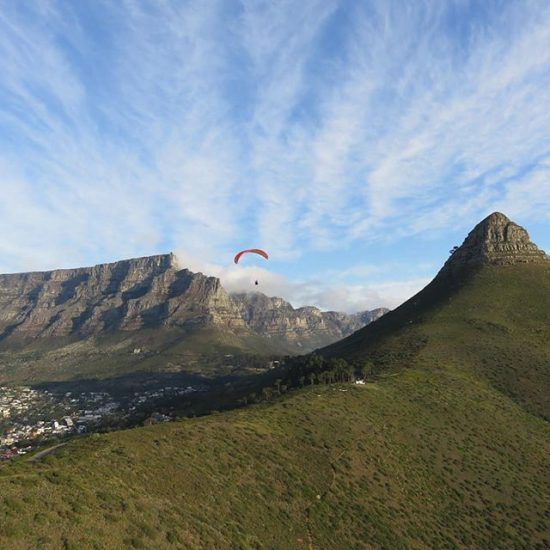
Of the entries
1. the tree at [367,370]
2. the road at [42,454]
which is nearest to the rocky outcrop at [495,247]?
the tree at [367,370]

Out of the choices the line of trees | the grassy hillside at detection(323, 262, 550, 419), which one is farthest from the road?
the grassy hillside at detection(323, 262, 550, 419)

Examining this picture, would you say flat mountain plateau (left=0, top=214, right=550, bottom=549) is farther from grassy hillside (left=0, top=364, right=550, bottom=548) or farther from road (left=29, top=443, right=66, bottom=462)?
road (left=29, top=443, right=66, bottom=462)

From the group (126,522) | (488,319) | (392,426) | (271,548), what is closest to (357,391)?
(392,426)

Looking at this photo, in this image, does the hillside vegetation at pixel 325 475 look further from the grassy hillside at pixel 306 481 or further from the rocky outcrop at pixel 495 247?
the rocky outcrop at pixel 495 247

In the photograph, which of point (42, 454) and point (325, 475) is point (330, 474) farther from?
point (42, 454)

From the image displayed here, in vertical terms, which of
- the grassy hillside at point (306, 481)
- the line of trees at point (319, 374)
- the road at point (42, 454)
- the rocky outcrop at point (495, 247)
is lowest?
the grassy hillside at point (306, 481)

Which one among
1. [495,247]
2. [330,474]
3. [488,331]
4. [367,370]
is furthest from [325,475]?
[495,247]
